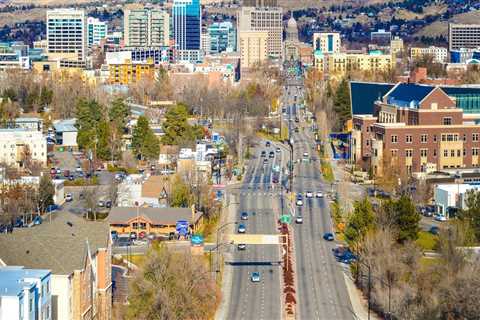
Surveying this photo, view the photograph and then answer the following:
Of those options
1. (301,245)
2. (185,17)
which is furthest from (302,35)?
(301,245)

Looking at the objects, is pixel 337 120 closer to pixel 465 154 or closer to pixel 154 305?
pixel 465 154

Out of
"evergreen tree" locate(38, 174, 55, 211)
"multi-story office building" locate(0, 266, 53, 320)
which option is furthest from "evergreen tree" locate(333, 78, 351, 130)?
"multi-story office building" locate(0, 266, 53, 320)

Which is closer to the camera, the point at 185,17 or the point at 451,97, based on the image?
the point at 451,97

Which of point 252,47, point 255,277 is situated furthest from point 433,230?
point 252,47

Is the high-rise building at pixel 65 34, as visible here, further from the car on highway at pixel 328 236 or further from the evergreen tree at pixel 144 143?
the car on highway at pixel 328 236

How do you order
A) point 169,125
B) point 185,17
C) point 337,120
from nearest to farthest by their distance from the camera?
point 169,125 → point 337,120 → point 185,17

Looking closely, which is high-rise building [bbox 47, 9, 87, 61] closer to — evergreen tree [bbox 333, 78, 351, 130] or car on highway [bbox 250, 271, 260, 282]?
evergreen tree [bbox 333, 78, 351, 130]

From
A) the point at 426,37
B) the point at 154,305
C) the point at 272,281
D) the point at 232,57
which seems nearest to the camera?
the point at 154,305
